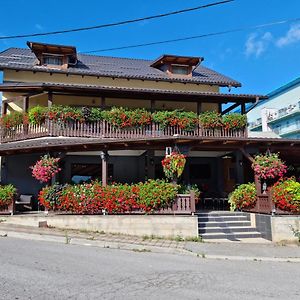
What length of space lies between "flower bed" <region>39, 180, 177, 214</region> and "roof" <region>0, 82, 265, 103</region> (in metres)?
5.26

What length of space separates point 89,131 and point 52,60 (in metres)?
5.64

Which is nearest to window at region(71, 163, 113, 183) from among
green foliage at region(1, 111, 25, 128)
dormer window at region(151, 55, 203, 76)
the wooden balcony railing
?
the wooden balcony railing

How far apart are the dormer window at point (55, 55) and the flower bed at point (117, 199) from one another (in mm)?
8827

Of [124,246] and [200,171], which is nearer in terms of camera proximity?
[124,246]

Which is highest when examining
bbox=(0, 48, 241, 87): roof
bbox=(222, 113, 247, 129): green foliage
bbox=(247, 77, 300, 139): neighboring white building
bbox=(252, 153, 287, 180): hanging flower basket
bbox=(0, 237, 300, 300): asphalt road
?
bbox=(247, 77, 300, 139): neighboring white building

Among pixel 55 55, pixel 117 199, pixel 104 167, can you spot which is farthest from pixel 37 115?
pixel 117 199

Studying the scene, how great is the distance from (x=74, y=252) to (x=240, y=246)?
5.04 metres

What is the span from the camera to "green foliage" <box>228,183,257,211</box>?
1285 centimetres

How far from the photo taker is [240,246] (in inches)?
404

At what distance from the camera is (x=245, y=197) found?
12.9 m

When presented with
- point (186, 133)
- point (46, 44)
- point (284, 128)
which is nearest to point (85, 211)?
point (186, 133)

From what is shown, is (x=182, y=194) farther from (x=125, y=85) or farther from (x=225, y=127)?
(x=125, y=85)

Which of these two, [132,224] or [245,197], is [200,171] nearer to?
[245,197]

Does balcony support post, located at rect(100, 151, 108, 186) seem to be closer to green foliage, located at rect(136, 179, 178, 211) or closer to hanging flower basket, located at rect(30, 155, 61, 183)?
green foliage, located at rect(136, 179, 178, 211)
